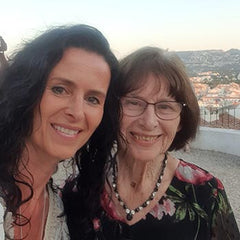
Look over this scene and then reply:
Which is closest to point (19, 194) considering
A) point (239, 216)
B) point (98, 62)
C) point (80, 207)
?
point (80, 207)

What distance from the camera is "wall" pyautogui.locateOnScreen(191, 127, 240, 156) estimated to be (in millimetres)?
9359

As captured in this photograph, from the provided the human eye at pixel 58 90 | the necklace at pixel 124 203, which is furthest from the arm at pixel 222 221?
the human eye at pixel 58 90

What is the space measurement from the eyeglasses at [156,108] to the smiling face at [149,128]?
17 mm

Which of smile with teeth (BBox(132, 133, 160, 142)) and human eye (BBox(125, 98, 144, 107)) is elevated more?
human eye (BBox(125, 98, 144, 107))

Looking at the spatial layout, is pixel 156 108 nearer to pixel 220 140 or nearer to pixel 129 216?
pixel 129 216

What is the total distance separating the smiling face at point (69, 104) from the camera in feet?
5.34

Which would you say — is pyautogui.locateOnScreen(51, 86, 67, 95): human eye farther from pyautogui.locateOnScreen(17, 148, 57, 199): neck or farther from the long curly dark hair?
pyautogui.locateOnScreen(17, 148, 57, 199): neck

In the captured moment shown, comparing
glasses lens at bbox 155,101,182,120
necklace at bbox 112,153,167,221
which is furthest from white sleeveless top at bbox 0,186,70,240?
glasses lens at bbox 155,101,182,120

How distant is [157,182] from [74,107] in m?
0.77

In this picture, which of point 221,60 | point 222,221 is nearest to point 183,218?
point 222,221

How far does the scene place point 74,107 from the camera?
1639 mm

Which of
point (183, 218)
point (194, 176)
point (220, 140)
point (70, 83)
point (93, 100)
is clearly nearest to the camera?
point (70, 83)

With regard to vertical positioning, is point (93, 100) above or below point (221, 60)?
above

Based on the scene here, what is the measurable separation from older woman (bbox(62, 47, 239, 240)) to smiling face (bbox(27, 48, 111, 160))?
1.22ft
